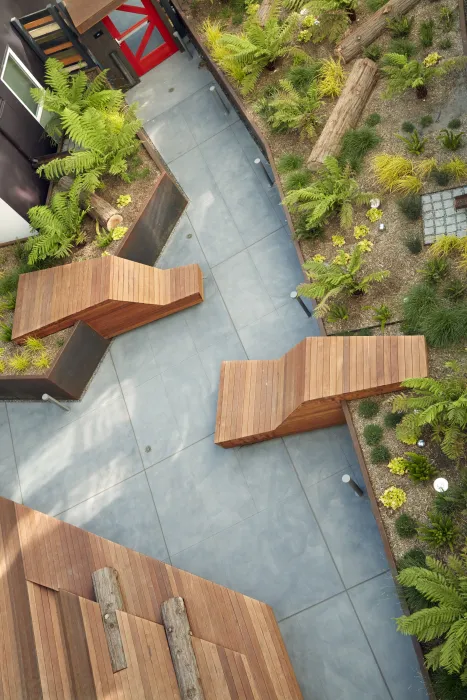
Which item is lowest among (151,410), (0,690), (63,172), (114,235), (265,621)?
(265,621)

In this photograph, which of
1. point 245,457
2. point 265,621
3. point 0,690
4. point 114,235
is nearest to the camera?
point 0,690

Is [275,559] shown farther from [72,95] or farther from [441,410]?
[72,95]

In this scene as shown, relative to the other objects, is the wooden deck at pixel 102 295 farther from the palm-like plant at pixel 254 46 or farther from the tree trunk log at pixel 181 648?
the tree trunk log at pixel 181 648

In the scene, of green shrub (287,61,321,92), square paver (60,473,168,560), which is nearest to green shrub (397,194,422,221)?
green shrub (287,61,321,92)

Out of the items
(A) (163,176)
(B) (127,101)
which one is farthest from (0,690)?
(B) (127,101)

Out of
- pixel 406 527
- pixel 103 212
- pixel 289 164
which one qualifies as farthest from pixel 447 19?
pixel 406 527

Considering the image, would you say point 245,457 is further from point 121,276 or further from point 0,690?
point 0,690

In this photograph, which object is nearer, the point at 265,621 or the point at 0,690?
the point at 0,690
